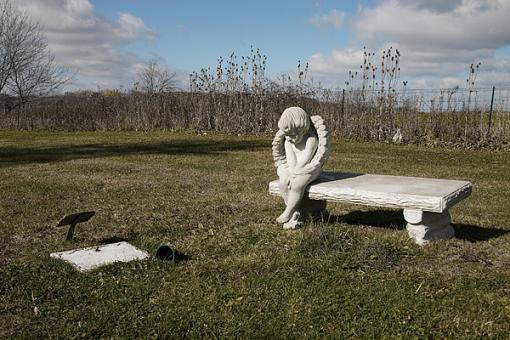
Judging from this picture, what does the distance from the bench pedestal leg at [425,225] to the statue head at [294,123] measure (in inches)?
57.9

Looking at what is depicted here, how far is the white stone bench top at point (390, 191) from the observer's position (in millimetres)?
5000

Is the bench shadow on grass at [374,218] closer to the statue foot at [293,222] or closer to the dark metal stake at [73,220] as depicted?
the statue foot at [293,222]

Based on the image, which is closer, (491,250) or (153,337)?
(153,337)

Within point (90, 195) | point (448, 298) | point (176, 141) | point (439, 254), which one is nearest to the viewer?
A: point (448, 298)

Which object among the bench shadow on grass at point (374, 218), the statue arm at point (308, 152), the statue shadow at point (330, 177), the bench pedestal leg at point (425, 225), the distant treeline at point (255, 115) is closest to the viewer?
the bench pedestal leg at point (425, 225)

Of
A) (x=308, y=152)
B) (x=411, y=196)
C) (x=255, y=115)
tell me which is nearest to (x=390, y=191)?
(x=411, y=196)

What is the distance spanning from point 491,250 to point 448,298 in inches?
62.3

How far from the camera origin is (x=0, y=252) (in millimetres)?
5223

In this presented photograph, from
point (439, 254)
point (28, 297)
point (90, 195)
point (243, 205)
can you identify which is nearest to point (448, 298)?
point (439, 254)

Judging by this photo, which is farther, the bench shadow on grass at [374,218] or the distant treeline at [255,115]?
the distant treeline at [255,115]

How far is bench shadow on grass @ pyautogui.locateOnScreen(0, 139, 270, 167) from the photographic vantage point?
12.8 m

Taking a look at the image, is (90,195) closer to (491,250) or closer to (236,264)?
(236,264)

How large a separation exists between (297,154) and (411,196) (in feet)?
4.80

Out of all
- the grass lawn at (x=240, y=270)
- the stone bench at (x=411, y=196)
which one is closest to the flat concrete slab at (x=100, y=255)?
the grass lawn at (x=240, y=270)
